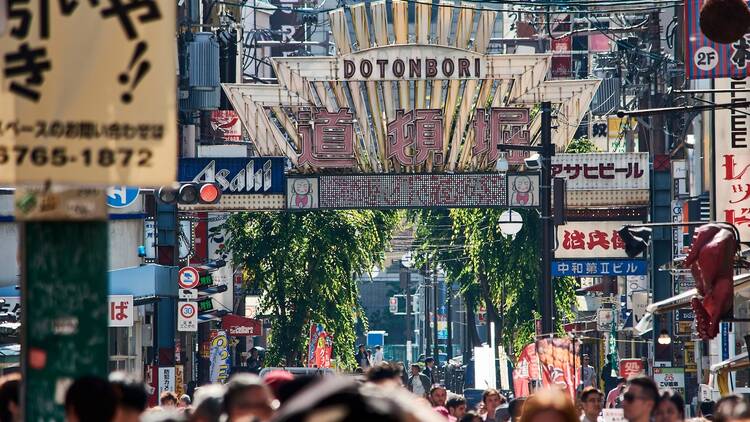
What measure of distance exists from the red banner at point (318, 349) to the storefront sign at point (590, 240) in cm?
617

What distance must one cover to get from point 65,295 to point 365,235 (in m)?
35.6

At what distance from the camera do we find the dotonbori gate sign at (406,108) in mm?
31484

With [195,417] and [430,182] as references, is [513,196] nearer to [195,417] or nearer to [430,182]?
[430,182]

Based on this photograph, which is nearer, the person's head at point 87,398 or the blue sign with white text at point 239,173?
the person's head at point 87,398

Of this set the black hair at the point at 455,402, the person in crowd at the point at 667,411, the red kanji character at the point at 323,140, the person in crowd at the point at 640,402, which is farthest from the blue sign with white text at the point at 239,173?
the person in crowd at the point at 640,402

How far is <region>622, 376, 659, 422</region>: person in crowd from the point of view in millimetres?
9461

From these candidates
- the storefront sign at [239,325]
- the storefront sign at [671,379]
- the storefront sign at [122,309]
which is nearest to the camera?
the storefront sign at [122,309]

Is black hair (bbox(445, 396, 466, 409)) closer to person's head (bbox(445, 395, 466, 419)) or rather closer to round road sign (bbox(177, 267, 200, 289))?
person's head (bbox(445, 395, 466, 419))

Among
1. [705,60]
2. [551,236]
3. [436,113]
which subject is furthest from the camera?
[436,113]

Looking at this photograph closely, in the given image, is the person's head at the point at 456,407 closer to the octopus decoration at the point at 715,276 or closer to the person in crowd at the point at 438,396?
the person in crowd at the point at 438,396

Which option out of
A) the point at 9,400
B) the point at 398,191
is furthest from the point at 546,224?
the point at 9,400

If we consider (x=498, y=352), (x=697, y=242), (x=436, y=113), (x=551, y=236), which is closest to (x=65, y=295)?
→ (x=697, y=242)

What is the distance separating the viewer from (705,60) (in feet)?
67.3

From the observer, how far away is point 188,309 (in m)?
31.3
